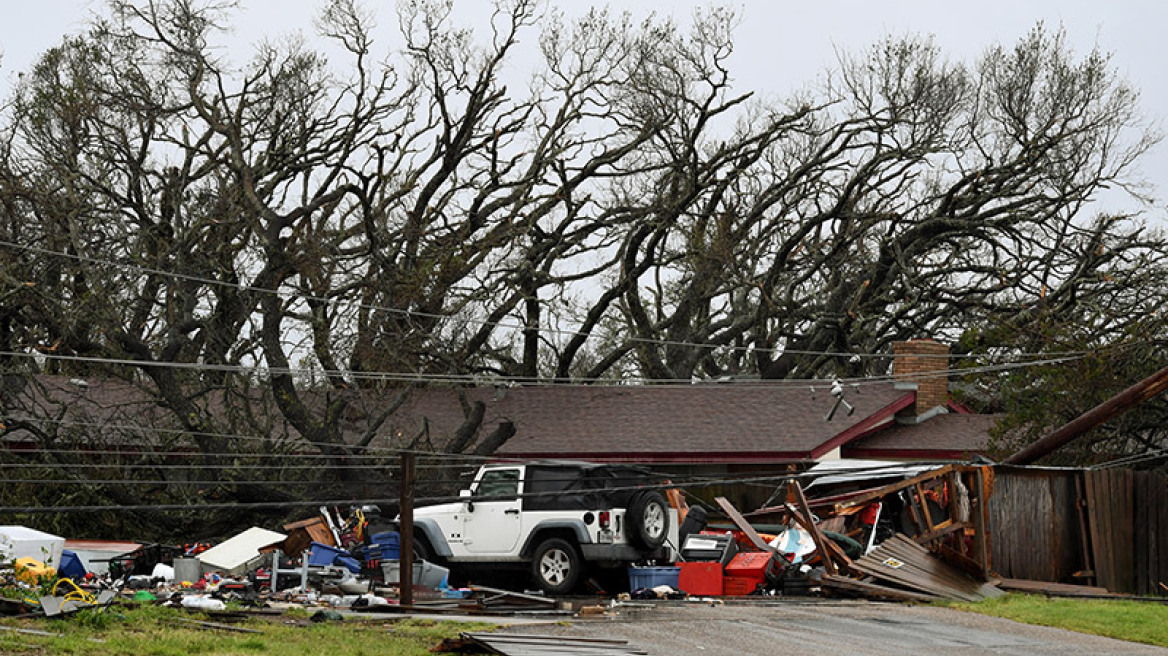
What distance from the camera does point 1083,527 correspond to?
2078 centimetres

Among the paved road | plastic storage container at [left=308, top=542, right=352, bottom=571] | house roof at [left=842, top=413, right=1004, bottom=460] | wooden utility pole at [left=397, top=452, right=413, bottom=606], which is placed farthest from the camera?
house roof at [left=842, top=413, right=1004, bottom=460]

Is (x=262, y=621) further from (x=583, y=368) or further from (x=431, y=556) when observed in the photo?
(x=583, y=368)

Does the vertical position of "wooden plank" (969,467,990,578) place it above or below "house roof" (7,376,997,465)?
below

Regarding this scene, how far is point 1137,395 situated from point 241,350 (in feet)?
59.5

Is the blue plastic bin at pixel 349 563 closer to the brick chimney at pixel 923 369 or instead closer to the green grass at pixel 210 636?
the green grass at pixel 210 636

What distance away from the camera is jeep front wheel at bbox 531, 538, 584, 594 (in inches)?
749

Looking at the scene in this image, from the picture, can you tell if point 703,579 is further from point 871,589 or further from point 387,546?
point 387,546

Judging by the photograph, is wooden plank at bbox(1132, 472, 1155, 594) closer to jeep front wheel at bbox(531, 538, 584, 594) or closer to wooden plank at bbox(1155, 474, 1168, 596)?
wooden plank at bbox(1155, 474, 1168, 596)

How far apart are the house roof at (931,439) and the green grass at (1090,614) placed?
961cm

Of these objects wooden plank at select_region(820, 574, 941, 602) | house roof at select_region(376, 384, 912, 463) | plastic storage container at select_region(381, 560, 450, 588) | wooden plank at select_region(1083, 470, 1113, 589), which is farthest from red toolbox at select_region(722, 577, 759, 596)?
house roof at select_region(376, 384, 912, 463)

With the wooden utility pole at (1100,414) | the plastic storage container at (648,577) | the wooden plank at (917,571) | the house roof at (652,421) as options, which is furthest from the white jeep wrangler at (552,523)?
the house roof at (652,421)

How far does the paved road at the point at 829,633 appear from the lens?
1159cm

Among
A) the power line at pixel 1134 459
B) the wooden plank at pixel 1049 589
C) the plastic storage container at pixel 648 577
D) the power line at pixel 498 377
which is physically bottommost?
the wooden plank at pixel 1049 589

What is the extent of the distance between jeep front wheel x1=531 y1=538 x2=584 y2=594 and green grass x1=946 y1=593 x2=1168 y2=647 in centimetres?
519
